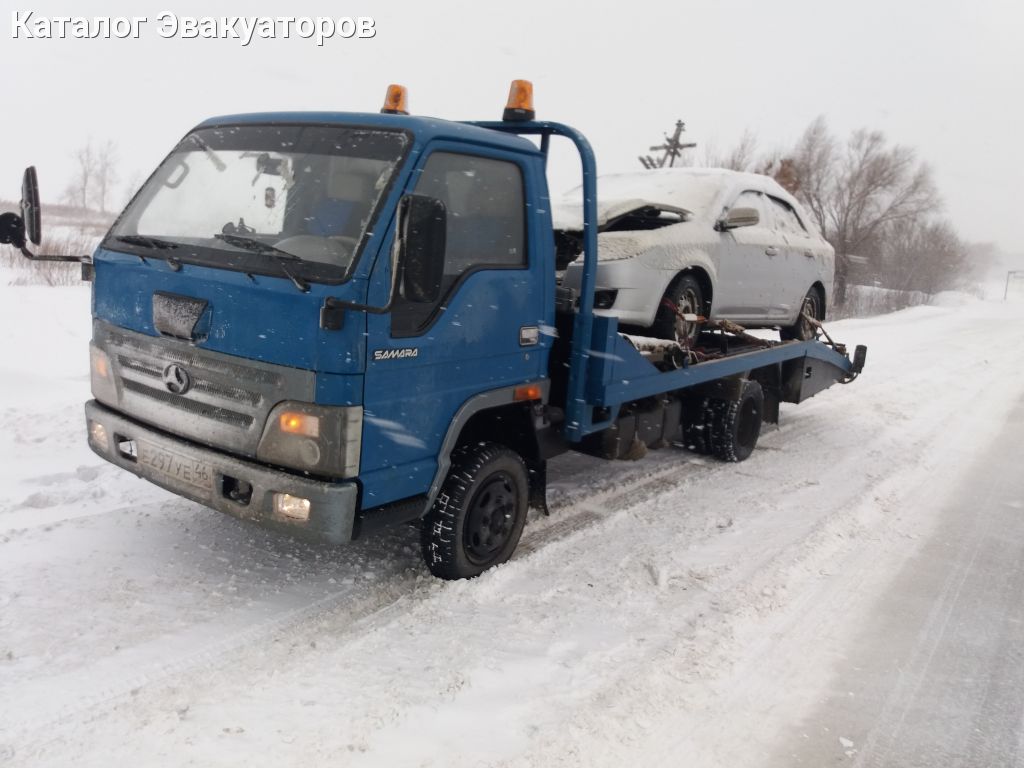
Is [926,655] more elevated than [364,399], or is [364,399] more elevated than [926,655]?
[364,399]

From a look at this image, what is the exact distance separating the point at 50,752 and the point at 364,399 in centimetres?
157

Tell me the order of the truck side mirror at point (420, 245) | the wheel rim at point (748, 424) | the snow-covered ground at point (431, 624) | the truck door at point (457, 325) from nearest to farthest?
the snow-covered ground at point (431, 624), the truck side mirror at point (420, 245), the truck door at point (457, 325), the wheel rim at point (748, 424)

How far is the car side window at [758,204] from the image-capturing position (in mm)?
A: 6420

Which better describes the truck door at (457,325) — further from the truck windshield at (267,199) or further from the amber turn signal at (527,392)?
the truck windshield at (267,199)

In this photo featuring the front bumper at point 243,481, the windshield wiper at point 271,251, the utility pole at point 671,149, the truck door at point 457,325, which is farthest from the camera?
the utility pole at point 671,149

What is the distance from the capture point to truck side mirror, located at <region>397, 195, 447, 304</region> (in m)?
2.85

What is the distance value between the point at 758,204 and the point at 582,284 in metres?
3.05

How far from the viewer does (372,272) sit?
310cm

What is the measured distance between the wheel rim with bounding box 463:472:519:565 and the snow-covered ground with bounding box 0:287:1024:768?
0.14 m

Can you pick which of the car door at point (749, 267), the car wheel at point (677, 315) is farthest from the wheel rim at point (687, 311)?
the car door at point (749, 267)

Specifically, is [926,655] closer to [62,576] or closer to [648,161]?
[62,576]

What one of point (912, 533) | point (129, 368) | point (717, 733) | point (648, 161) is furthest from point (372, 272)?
point (648, 161)

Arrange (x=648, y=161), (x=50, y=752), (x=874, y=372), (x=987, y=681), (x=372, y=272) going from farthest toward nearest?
(x=648, y=161)
(x=874, y=372)
(x=987, y=681)
(x=372, y=272)
(x=50, y=752)

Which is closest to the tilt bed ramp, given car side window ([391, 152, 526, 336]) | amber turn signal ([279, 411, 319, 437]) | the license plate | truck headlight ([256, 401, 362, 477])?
car side window ([391, 152, 526, 336])
